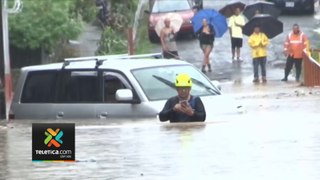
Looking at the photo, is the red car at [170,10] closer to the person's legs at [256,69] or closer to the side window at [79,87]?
the person's legs at [256,69]

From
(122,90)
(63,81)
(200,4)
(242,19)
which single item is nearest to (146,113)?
(122,90)

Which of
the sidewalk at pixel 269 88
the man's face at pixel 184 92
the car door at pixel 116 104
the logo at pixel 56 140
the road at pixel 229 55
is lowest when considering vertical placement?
the road at pixel 229 55

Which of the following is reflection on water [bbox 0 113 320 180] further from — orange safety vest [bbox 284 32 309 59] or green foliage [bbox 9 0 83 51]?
green foliage [bbox 9 0 83 51]

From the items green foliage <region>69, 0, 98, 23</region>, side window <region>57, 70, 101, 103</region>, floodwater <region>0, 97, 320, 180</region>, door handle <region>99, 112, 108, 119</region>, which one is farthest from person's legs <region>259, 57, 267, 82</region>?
door handle <region>99, 112, 108, 119</region>

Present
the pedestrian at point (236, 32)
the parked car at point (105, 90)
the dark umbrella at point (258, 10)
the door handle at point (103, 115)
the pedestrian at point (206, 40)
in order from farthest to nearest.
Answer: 1. the dark umbrella at point (258, 10)
2. the pedestrian at point (236, 32)
3. the pedestrian at point (206, 40)
4. the door handle at point (103, 115)
5. the parked car at point (105, 90)

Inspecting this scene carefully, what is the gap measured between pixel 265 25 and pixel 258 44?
4.67 ft

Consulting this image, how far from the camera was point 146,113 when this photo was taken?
14242 millimetres

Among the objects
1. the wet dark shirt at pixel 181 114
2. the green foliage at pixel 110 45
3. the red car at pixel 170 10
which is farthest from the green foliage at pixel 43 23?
the wet dark shirt at pixel 181 114

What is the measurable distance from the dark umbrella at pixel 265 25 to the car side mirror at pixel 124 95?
13.9 metres

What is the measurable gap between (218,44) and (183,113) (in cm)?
2144

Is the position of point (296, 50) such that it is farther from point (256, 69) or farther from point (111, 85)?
point (111, 85)

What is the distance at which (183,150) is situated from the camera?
1062cm

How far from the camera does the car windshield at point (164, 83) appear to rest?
14570 millimetres

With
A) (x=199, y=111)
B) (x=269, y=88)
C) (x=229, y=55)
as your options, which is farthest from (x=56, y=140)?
(x=229, y=55)
